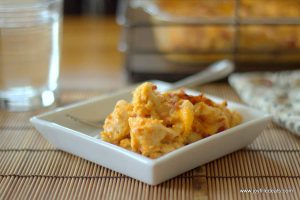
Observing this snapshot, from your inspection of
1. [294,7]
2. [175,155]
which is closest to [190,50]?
[294,7]

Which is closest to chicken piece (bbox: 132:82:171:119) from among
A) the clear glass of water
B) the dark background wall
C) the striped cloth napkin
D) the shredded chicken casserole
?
the shredded chicken casserole

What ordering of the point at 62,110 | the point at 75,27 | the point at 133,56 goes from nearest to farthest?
the point at 62,110, the point at 133,56, the point at 75,27

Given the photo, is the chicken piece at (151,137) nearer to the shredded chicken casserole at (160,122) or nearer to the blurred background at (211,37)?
the shredded chicken casserole at (160,122)

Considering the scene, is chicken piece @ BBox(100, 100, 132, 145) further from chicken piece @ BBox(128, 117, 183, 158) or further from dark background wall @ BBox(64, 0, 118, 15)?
dark background wall @ BBox(64, 0, 118, 15)

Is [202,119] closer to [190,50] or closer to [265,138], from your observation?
[265,138]

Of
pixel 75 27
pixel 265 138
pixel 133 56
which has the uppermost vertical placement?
pixel 265 138
